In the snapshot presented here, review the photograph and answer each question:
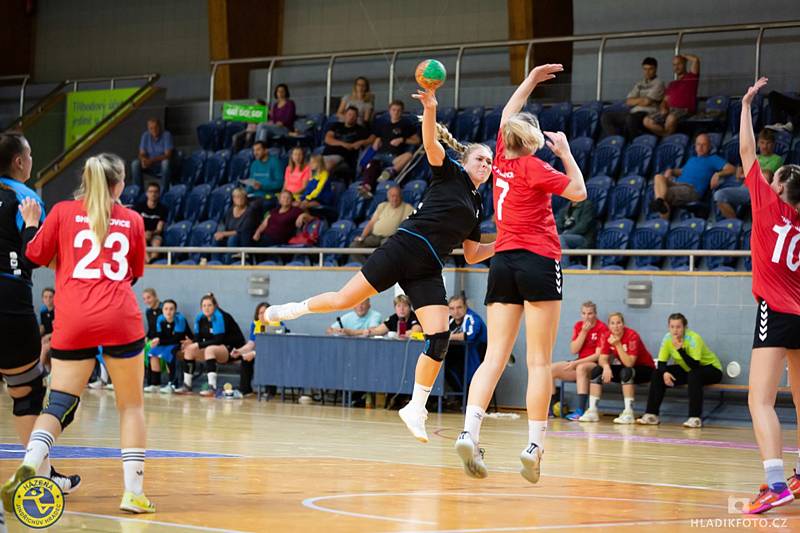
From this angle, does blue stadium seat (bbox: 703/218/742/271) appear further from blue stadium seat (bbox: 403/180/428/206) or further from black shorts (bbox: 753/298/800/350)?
black shorts (bbox: 753/298/800/350)

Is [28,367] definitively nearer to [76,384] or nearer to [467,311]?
[76,384]

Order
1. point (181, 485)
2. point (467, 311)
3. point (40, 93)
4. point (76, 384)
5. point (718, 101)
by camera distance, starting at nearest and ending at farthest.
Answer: point (76, 384), point (181, 485), point (467, 311), point (718, 101), point (40, 93)

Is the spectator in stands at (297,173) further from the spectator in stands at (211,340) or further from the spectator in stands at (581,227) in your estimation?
the spectator in stands at (581,227)

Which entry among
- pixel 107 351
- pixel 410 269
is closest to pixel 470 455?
pixel 410 269

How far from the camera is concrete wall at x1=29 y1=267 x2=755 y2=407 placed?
14742 mm

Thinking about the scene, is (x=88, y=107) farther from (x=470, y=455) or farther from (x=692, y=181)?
(x=470, y=455)

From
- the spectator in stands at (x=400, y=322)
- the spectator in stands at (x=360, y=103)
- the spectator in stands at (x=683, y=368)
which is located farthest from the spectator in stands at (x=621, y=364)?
the spectator in stands at (x=360, y=103)

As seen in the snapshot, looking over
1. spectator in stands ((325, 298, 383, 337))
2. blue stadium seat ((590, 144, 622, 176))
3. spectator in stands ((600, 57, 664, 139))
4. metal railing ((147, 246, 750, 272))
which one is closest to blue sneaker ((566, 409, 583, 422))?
metal railing ((147, 246, 750, 272))

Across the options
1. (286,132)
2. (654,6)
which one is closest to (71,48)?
(286,132)

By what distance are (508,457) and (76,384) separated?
461cm

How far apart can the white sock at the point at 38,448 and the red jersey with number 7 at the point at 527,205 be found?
2.81 meters

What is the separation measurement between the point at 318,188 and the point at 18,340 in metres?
12.7

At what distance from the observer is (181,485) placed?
22.0 feet

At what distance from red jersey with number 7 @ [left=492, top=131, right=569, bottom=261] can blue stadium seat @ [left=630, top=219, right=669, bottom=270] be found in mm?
8948
